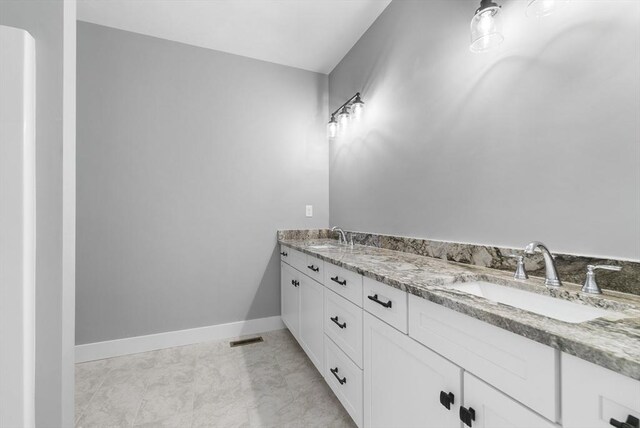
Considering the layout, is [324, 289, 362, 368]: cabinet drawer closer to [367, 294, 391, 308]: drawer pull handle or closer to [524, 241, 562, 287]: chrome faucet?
[367, 294, 391, 308]: drawer pull handle

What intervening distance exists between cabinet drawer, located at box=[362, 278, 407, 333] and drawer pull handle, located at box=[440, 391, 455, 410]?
21 cm

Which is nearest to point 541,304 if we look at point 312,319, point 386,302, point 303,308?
point 386,302

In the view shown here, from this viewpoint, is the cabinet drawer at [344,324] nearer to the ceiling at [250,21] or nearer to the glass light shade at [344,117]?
the glass light shade at [344,117]

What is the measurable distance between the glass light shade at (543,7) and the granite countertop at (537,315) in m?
0.95

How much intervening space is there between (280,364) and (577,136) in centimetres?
208

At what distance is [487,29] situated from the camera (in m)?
1.12

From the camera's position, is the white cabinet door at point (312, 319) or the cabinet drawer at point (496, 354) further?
the white cabinet door at point (312, 319)

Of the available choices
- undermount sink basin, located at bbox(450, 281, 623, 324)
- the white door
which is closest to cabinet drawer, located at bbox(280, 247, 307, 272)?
undermount sink basin, located at bbox(450, 281, 623, 324)

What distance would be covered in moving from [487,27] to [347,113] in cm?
127

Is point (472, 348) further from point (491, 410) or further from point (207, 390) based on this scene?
point (207, 390)

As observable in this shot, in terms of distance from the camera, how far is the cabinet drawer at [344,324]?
1.25m

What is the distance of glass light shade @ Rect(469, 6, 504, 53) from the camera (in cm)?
110

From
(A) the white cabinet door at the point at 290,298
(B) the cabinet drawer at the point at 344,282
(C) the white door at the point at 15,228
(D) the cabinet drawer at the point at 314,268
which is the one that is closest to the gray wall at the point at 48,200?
(C) the white door at the point at 15,228

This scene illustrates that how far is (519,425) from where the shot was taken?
0.60 metres
